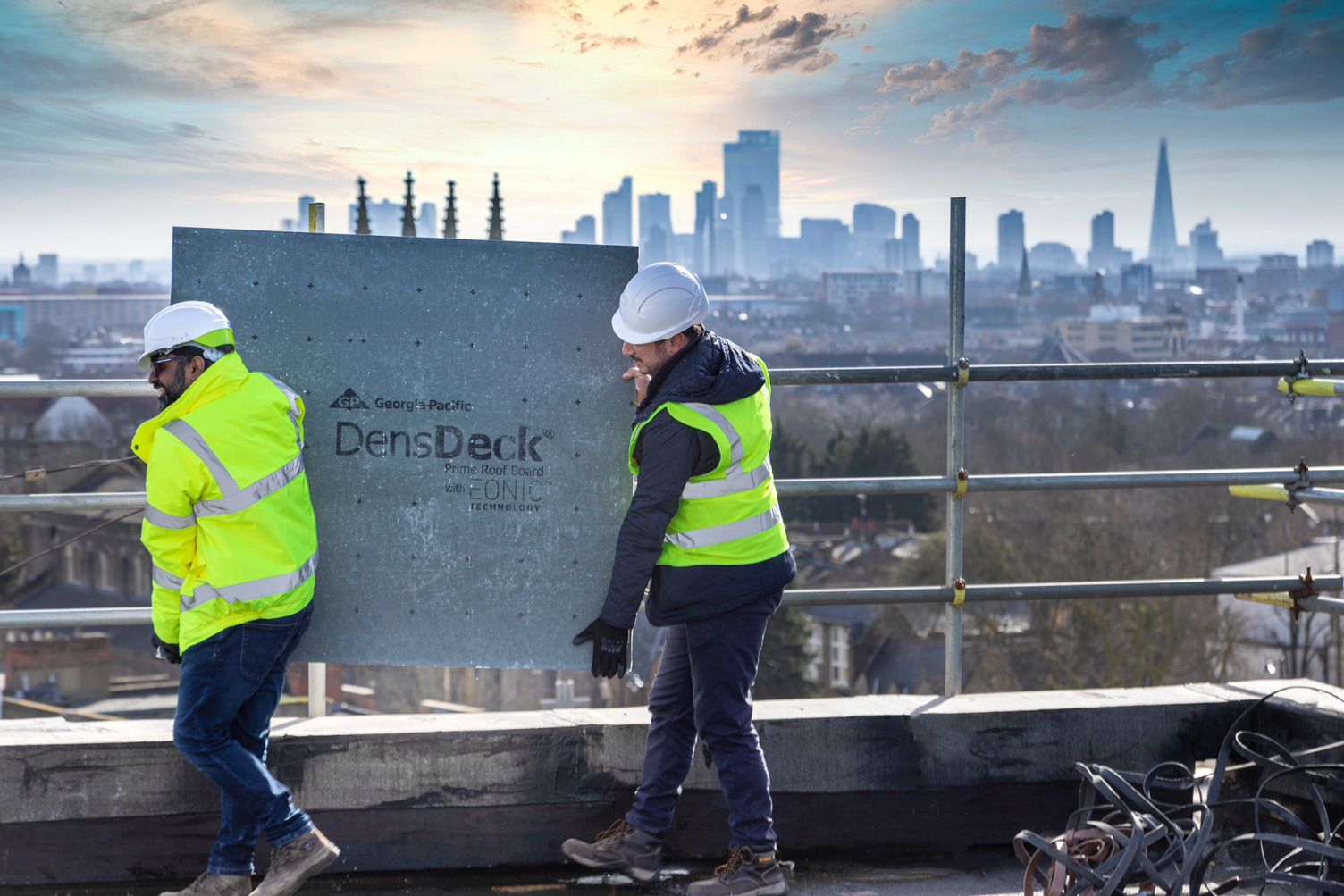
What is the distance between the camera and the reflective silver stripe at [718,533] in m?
3.63

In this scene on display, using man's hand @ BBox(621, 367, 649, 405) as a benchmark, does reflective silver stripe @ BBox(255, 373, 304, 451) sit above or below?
below

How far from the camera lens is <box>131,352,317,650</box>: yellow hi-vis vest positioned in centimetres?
341

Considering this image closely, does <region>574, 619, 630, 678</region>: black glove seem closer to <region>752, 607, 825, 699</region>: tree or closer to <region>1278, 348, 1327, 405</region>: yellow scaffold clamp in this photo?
<region>1278, 348, 1327, 405</region>: yellow scaffold clamp

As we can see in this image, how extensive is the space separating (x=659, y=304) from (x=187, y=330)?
137 centimetres

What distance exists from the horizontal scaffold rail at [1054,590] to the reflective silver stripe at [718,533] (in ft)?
1.78

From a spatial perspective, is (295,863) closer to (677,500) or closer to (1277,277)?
(677,500)

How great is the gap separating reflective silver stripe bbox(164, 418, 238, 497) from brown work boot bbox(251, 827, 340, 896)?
1.09 metres

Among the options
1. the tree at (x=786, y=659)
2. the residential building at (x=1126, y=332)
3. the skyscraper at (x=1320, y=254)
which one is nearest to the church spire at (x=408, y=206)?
the tree at (x=786, y=659)

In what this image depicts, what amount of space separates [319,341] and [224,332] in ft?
1.59

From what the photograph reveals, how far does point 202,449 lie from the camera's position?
11.2 ft

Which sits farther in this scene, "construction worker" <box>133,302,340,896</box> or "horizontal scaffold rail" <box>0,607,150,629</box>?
"horizontal scaffold rail" <box>0,607,150,629</box>

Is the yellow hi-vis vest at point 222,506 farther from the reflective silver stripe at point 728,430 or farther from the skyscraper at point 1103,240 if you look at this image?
the skyscraper at point 1103,240

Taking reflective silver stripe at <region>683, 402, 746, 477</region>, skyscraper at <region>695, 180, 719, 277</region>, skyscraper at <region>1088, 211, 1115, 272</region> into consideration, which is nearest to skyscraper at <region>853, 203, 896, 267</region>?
skyscraper at <region>695, 180, 719, 277</region>

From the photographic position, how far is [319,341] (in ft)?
13.2
